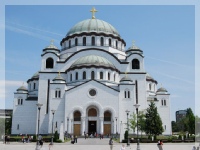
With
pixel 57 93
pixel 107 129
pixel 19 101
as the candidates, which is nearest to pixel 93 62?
pixel 57 93

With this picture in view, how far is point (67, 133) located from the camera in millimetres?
42719

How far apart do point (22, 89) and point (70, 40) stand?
1448 centimetres

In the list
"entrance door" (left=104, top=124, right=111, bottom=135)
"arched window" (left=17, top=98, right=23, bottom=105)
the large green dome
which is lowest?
"entrance door" (left=104, top=124, right=111, bottom=135)

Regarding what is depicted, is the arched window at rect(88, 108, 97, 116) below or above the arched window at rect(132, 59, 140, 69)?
below

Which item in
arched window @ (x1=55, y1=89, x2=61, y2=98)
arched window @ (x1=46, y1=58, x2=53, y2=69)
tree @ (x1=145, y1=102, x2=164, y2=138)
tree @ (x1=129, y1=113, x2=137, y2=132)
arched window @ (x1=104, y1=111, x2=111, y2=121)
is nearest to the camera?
tree @ (x1=145, y1=102, x2=164, y2=138)

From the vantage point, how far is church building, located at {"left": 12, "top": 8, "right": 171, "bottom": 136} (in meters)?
44.3

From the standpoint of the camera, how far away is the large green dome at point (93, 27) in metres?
56.0

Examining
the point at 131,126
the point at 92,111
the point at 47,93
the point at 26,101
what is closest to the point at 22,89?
the point at 26,101

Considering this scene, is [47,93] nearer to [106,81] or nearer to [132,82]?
[106,81]

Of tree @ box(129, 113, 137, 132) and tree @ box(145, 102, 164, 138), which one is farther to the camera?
tree @ box(129, 113, 137, 132)

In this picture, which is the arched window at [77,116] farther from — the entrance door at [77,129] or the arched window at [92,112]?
the arched window at [92,112]

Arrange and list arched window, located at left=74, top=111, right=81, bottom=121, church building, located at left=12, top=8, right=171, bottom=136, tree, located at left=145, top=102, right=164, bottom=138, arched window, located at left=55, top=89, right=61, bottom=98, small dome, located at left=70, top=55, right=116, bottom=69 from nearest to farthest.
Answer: tree, located at left=145, top=102, right=164, bottom=138 → church building, located at left=12, top=8, right=171, bottom=136 → arched window, located at left=74, top=111, right=81, bottom=121 → arched window, located at left=55, top=89, right=61, bottom=98 → small dome, located at left=70, top=55, right=116, bottom=69

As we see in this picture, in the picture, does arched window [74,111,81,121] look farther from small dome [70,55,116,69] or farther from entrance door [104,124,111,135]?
small dome [70,55,116,69]

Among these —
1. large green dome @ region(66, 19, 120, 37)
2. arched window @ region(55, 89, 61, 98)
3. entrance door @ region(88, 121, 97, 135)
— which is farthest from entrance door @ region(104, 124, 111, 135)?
large green dome @ region(66, 19, 120, 37)
